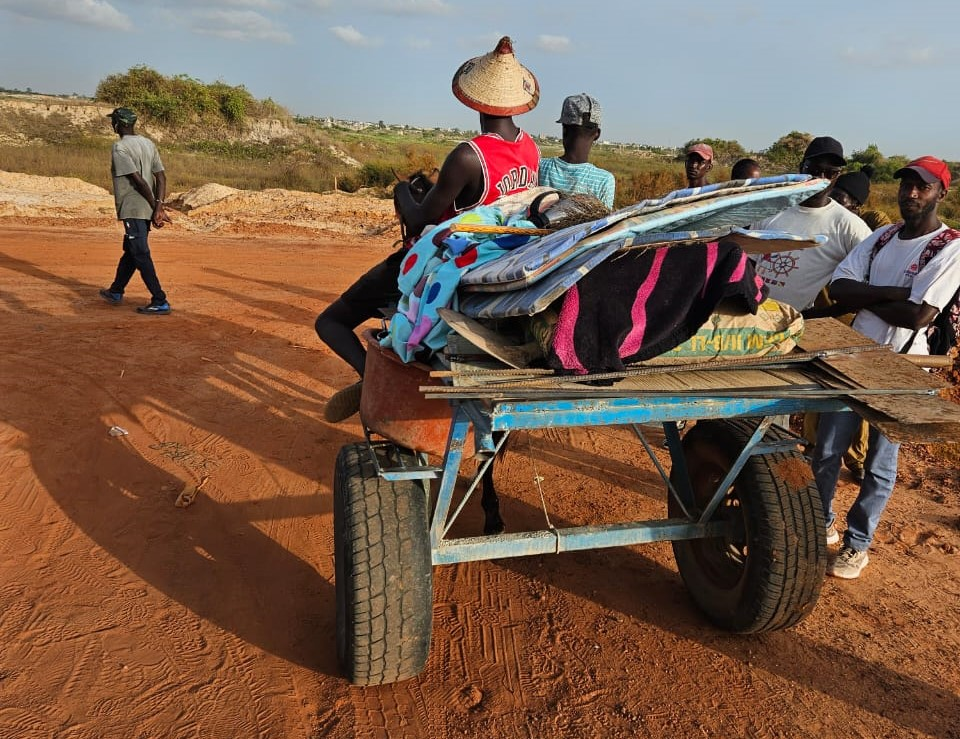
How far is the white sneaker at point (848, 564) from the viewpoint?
3678mm

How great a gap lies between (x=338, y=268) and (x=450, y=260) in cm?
907

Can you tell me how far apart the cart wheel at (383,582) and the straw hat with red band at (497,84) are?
5.97ft

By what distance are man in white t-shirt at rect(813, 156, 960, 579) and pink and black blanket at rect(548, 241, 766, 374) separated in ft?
4.57

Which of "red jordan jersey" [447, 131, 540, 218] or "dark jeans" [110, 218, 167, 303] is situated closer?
"red jordan jersey" [447, 131, 540, 218]

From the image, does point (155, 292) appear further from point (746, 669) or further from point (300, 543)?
point (746, 669)

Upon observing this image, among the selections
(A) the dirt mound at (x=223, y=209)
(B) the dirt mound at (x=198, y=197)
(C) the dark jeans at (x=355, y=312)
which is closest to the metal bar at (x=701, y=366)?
(C) the dark jeans at (x=355, y=312)

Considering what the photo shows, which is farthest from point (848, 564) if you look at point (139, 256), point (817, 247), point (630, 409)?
point (139, 256)

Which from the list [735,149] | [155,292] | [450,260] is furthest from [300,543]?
[735,149]

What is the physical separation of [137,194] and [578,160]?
605 cm

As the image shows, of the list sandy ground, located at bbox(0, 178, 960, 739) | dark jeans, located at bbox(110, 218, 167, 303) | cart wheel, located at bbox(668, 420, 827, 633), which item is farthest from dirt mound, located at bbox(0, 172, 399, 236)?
cart wheel, located at bbox(668, 420, 827, 633)

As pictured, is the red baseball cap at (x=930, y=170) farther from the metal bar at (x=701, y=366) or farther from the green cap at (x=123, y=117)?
the green cap at (x=123, y=117)

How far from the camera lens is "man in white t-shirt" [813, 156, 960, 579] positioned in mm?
3135

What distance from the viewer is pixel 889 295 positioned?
3242 mm

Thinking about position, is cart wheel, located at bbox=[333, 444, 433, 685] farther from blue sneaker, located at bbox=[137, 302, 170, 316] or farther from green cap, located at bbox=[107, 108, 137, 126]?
green cap, located at bbox=[107, 108, 137, 126]
